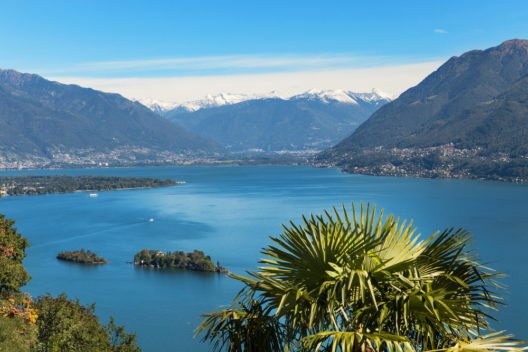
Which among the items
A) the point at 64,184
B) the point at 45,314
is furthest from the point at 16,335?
the point at 64,184

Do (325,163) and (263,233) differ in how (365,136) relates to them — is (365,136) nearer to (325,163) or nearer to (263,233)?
(325,163)

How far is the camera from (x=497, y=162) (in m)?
103

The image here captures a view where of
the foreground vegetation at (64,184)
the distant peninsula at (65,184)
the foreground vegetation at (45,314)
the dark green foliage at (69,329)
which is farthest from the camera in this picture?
the foreground vegetation at (64,184)

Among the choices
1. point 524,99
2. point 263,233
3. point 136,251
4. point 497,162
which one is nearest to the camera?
point 136,251

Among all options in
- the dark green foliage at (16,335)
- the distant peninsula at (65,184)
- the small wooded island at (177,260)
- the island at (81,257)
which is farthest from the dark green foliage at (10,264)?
the distant peninsula at (65,184)

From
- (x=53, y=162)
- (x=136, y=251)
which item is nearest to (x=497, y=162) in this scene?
(x=136, y=251)

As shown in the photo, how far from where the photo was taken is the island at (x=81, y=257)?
3834 centimetres

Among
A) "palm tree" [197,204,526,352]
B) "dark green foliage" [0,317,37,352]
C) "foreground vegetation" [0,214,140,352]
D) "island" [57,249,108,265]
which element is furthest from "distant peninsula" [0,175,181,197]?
"palm tree" [197,204,526,352]

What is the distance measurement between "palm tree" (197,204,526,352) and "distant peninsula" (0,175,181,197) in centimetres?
9039

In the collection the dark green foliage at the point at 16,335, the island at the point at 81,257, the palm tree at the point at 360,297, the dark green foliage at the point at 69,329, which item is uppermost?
the palm tree at the point at 360,297

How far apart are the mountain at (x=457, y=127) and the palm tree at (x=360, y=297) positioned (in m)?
95.4

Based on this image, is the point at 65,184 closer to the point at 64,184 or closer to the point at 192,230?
the point at 64,184

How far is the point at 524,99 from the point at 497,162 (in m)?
33.2

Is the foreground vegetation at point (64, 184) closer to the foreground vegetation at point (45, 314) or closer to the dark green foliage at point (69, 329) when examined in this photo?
the foreground vegetation at point (45, 314)
